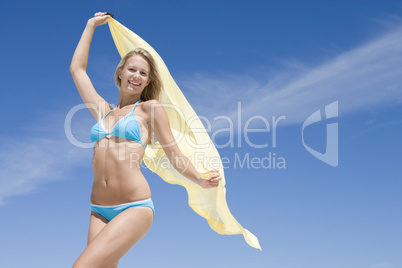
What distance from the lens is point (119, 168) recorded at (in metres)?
4.85

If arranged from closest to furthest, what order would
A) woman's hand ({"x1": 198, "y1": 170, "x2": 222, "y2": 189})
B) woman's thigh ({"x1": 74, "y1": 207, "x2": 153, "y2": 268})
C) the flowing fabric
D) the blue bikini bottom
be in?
woman's thigh ({"x1": 74, "y1": 207, "x2": 153, "y2": 268}) < the blue bikini bottom < woman's hand ({"x1": 198, "y1": 170, "x2": 222, "y2": 189}) < the flowing fabric

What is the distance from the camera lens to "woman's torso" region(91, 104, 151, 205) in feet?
15.9

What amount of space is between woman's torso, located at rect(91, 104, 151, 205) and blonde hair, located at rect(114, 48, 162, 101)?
515 millimetres

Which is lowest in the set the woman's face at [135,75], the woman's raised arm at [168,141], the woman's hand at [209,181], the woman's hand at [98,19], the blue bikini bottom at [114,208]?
the blue bikini bottom at [114,208]

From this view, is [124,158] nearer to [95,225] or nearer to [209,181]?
[95,225]

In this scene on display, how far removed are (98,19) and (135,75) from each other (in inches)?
47.1

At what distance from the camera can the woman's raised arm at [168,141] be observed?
5.16 meters

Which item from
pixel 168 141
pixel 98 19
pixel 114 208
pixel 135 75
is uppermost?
pixel 98 19

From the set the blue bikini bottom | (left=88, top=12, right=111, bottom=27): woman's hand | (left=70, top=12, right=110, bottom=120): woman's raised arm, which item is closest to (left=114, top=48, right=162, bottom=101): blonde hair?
(left=70, top=12, right=110, bottom=120): woman's raised arm

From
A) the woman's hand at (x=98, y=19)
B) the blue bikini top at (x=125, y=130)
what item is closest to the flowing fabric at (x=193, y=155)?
the woman's hand at (x=98, y=19)

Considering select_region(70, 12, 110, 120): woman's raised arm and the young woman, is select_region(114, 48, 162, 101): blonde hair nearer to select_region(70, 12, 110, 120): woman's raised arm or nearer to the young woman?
the young woman

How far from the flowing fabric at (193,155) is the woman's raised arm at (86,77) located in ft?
2.34

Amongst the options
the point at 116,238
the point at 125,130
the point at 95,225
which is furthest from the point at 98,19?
the point at 116,238

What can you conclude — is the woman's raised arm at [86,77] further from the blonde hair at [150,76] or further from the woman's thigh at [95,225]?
the woman's thigh at [95,225]
